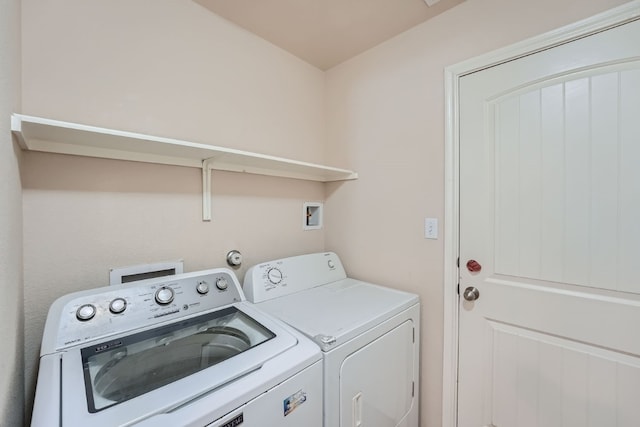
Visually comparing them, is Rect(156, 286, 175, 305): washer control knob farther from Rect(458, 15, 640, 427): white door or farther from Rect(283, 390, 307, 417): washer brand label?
Rect(458, 15, 640, 427): white door

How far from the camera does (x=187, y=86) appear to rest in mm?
1412

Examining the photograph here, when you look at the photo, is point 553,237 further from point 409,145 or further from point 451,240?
point 409,145

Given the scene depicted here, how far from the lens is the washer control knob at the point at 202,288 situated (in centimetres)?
121

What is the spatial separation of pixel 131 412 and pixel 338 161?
1.76 metres

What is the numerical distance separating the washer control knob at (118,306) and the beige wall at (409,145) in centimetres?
135

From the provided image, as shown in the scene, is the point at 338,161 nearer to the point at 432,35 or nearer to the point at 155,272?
the point at 432,35

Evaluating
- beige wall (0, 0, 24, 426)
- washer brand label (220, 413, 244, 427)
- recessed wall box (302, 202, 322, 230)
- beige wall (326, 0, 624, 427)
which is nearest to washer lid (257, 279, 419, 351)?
beige wall (326, 0, 624, 427)

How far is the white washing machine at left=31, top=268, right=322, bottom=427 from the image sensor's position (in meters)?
0.65

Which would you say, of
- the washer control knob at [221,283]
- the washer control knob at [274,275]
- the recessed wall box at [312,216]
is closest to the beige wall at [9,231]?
the washer control knob at [221,283]

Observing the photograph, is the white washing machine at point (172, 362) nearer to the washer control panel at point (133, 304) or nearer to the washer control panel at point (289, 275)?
the washer control panel at point (133, 304)

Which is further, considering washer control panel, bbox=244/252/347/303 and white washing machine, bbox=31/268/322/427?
washer control panel, bbox=244/252/347/303

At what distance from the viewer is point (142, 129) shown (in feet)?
4.18

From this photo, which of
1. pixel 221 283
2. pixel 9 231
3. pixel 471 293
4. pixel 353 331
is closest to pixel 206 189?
pixel 221 283

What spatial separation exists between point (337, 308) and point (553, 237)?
104 centimetres
